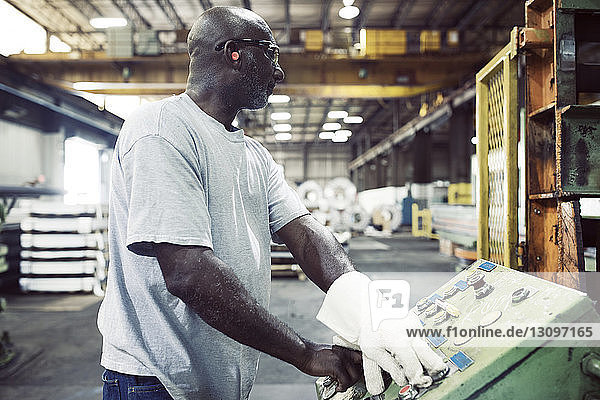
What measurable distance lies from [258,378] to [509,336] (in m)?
2.88

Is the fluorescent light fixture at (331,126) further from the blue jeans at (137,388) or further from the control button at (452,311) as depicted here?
the blue jeans at (137,388)

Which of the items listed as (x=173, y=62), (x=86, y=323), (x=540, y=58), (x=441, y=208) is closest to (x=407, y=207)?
(x=441, y=208)

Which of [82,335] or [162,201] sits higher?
[162,201]

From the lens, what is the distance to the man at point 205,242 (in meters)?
0.97

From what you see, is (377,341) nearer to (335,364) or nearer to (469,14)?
(335,364)

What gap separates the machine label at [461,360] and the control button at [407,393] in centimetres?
10

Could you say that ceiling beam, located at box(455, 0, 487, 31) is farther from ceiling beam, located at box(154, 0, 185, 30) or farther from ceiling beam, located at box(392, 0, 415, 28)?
ceiling beam, located at box(154, 0, 185, 30)

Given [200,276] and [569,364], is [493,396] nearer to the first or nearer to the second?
[569,364]

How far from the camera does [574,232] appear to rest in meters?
1.40

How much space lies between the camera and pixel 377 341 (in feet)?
3.20

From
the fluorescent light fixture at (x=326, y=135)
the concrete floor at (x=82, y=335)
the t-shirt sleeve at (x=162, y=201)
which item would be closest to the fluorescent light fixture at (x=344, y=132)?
the fluorescent light fixture at (x=326, y=135)

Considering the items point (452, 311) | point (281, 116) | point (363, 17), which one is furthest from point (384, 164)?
point (452, 311)

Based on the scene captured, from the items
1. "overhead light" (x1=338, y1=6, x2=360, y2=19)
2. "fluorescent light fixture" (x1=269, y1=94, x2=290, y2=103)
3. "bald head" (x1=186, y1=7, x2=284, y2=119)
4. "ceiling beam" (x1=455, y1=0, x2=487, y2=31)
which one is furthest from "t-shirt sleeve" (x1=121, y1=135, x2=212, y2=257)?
"ceiling beam" (x1=455, y1=0, x2=487, y2=31)

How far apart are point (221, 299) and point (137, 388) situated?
36 cm
